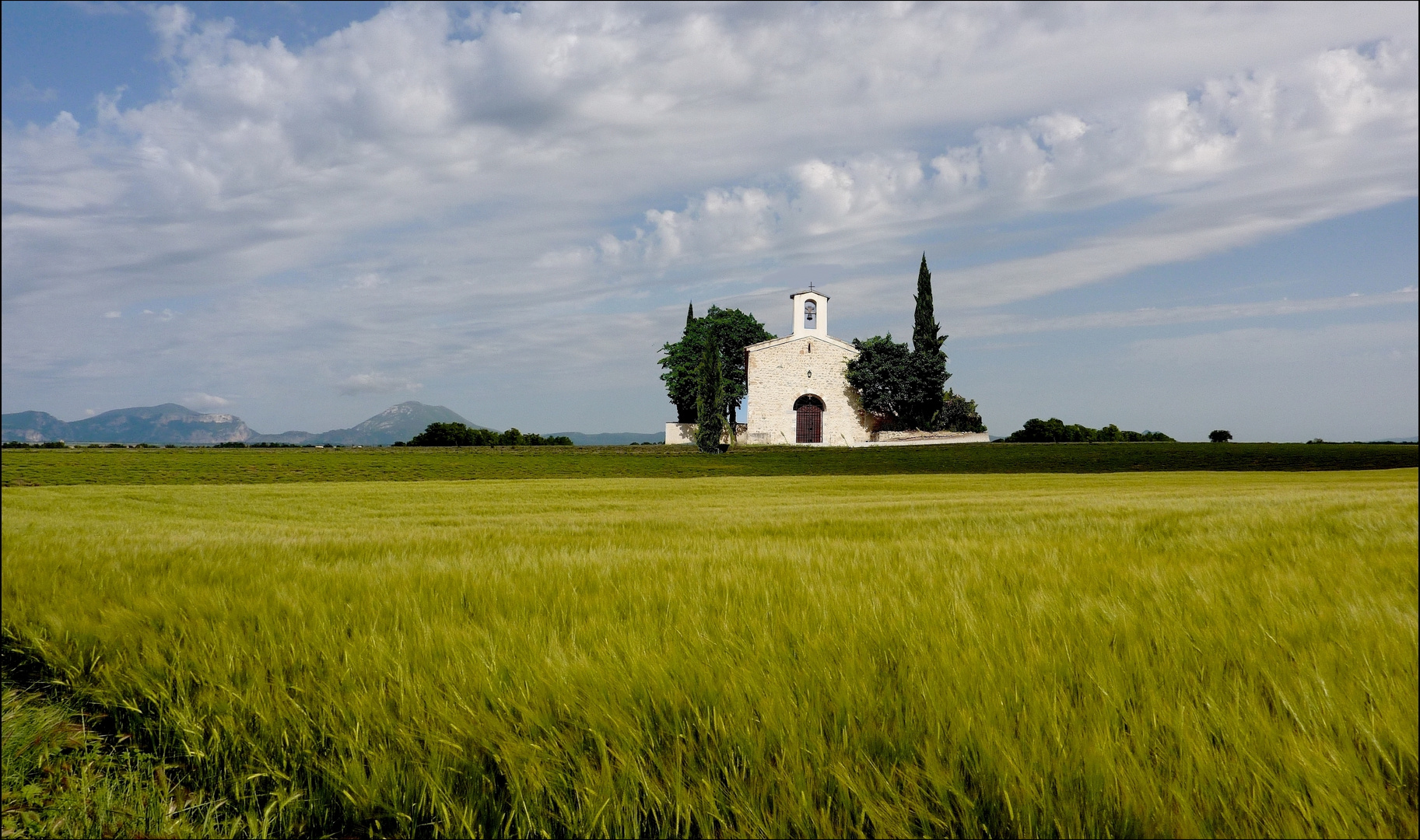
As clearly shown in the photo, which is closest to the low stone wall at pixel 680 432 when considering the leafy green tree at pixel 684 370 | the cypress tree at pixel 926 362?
the leafy green tree at pixel 684 370

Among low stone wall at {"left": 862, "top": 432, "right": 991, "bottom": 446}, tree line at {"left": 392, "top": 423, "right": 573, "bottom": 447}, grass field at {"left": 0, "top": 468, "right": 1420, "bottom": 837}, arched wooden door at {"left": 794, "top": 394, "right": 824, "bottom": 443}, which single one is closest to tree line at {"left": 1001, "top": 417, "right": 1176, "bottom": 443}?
low stone wall at {"left": 862, "top": 432, "right": 991, "bottom": 446}

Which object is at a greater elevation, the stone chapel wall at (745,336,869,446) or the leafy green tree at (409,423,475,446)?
the stone chapel wall at (745,336,869,446)

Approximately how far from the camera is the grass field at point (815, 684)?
1.60 meters

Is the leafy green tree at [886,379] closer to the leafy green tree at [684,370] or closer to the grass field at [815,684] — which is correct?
the leafy green tree at [684,370]

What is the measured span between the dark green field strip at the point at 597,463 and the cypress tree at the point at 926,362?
8575 millimetres

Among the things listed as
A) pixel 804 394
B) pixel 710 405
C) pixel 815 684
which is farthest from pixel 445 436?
pixel 815 684

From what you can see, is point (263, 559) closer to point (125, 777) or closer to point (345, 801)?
point (125, 777)

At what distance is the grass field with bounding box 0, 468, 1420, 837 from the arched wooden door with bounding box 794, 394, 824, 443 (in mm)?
57627

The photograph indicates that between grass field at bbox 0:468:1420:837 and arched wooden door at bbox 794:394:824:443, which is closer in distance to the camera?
grass field at bbox 0:468:1420:837

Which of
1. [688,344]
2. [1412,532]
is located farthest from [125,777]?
[688,344]

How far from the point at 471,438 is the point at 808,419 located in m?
28.5

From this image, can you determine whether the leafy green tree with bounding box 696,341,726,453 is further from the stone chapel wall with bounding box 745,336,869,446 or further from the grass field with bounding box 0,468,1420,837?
the grass field with bounding box 0,468,1420,837

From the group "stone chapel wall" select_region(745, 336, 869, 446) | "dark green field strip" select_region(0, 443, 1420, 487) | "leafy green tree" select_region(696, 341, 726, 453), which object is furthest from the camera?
"stone chapel wall" select_region(745, 336, 869, 446)

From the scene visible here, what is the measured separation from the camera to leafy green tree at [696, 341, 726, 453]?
51000 millimetres
